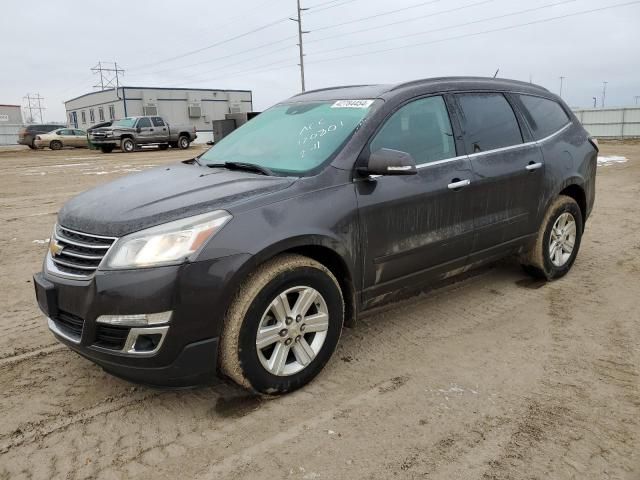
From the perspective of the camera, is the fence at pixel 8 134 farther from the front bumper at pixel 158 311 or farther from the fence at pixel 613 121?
the front bumper at pixel 158 311

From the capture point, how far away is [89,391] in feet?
9.95

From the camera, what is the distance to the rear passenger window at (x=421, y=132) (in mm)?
3402

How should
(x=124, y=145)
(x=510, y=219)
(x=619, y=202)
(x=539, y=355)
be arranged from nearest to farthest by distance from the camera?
(x=539, y=355) < (x=510, y=219) < (x=619, y=202) < (x=124, y=145)

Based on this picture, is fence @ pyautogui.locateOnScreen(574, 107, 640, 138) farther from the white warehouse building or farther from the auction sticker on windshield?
the auction sticker on windshield

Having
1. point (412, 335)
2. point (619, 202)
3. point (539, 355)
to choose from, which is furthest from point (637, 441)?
point (619, 202)

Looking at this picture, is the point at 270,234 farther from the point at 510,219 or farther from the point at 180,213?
the point at 510,219

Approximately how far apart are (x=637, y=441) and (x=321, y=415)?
1541mm

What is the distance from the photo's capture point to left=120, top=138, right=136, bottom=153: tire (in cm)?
2442

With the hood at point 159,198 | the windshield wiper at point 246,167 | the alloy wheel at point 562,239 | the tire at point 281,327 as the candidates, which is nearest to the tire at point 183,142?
the alloy wheel at point 562,239

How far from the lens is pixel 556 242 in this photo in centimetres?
475

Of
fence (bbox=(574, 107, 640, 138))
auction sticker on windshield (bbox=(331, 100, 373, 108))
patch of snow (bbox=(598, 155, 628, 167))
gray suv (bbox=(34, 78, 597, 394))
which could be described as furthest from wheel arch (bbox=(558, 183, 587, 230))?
fence (bbox=(574, 107, 640, 138))

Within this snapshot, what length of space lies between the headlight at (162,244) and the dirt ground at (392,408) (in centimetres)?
90

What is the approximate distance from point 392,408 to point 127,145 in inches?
959

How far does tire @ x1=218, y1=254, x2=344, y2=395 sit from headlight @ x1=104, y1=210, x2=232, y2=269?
34 centimetres
